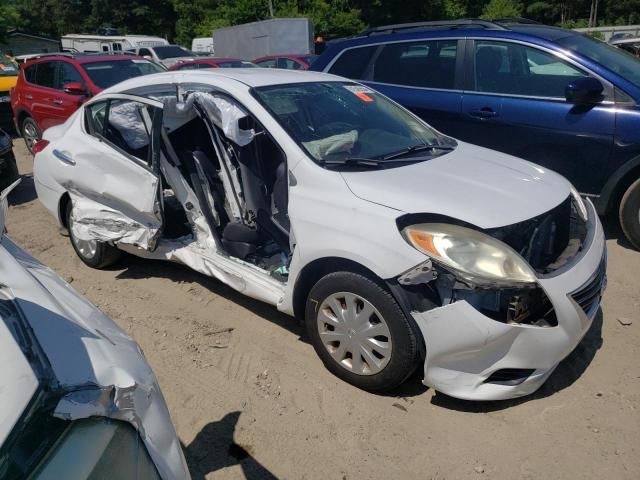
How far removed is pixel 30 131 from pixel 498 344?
9.21 metres

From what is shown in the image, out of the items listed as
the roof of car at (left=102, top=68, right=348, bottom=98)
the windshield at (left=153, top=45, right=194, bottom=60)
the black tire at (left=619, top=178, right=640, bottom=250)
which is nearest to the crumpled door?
the roof of car at (left=102, top=68, right=348, bottom=98)

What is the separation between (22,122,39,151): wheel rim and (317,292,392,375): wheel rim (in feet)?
26.5

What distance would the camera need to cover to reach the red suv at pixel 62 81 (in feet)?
26.4

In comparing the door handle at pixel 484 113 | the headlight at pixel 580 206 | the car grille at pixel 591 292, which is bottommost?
the car grille at pixel 591 292

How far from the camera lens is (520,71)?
4.90 metres

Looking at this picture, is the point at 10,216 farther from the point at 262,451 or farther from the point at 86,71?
the point at 262,451

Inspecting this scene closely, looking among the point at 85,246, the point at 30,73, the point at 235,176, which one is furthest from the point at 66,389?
the point at 30,73

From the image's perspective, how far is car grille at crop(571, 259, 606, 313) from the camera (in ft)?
8.79

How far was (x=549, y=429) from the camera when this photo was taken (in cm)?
267

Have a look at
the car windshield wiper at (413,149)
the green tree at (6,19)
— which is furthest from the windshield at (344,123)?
the green tree at (6,19)

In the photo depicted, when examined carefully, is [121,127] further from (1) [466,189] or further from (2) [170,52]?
(2) [170,52]

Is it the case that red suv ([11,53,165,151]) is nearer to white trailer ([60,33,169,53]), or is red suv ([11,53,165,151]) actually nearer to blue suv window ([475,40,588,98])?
blue suv window ([475,40,588,98])

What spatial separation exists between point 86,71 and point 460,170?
6.93 metres

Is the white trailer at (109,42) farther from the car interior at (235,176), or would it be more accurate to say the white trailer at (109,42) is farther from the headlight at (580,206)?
the headlight at (580,206)
